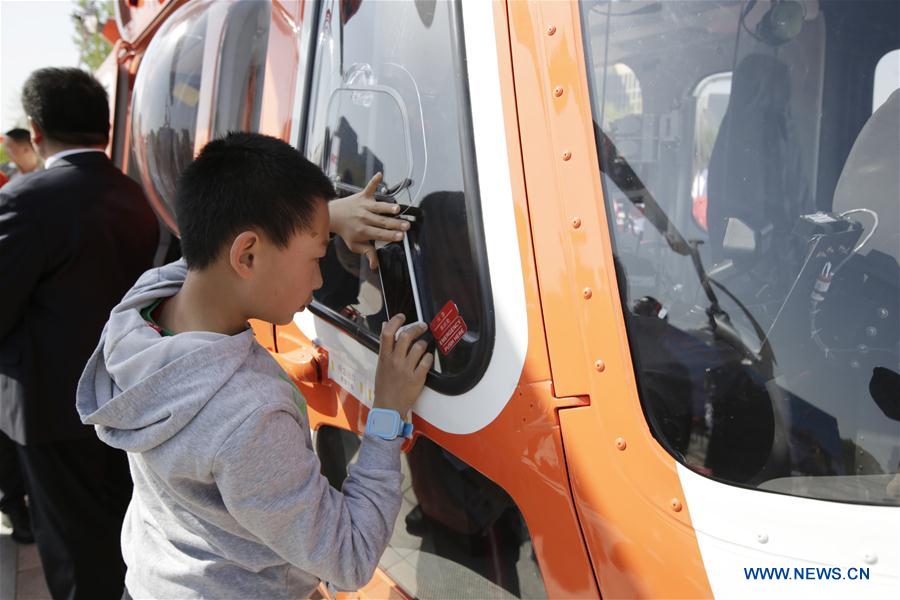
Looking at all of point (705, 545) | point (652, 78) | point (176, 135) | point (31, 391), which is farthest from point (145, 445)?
point (176, 135)

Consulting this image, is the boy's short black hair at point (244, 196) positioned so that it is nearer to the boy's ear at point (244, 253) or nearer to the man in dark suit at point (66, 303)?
the boy's ear at point (244, 253)

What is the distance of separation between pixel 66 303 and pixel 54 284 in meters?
0.07

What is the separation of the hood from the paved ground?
7.24 ft

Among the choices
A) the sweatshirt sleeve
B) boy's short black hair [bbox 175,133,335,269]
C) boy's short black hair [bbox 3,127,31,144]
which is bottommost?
the sweatshirt sleeve

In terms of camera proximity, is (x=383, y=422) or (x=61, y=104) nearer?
(x=383, y=422)

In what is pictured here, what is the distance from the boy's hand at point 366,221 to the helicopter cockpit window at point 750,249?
0.44m

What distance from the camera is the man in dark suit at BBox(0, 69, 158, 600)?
1941 millimetres

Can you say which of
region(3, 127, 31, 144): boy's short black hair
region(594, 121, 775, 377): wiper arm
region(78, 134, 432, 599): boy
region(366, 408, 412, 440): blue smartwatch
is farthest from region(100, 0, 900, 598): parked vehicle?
region(3, 127, 31, 144): boy's short black hair

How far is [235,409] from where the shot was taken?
2.93 ft

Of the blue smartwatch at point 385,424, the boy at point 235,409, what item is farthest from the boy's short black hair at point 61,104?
the blue smartwatch at point 385,424
